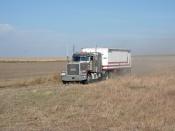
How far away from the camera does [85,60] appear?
130ft

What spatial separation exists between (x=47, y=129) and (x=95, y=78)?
29.3 metres

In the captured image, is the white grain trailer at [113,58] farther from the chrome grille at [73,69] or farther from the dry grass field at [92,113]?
the dry grass field at [92,113]

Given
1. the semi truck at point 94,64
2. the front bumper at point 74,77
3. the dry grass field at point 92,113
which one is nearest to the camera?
the dry grass field at point 92,113

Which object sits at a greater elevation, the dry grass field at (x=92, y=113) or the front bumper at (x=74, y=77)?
the dry grass field at (x=92, y=113)

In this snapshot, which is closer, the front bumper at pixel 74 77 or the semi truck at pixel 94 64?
the front bumper at pixel 74 77

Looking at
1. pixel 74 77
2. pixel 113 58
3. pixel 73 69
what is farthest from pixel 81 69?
pixel 113 58

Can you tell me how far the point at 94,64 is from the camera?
40.9 meters

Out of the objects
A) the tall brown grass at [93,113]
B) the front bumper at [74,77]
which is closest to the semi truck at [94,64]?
the front bumper at [74,77]

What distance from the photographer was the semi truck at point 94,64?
38250 millimetres

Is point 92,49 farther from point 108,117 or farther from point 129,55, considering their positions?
point 108,117

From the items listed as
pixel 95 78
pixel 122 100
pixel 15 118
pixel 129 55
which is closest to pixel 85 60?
pixel 95 78

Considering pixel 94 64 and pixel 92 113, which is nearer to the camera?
pixel 92 113

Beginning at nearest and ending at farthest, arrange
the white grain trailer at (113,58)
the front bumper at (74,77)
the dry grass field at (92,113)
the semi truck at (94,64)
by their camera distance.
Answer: the dry grass field at (92,113)
the front bumper at (74,77)
the semi truck at (94,64)
the white grain trailer at (113,58)

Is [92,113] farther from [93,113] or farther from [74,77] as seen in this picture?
[74,77]
